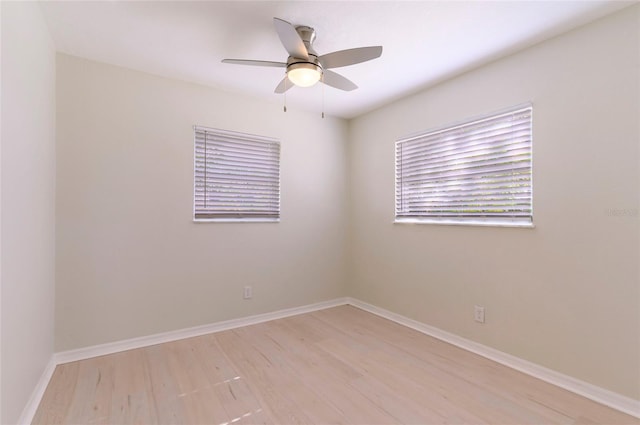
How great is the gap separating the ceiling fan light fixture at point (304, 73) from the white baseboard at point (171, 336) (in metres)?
2.42

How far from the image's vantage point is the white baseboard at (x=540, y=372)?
186 centimetres

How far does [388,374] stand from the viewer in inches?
89.0

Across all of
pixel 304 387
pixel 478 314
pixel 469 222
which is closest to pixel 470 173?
pixel 469 222

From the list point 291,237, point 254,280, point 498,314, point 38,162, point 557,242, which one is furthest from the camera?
point 291,237

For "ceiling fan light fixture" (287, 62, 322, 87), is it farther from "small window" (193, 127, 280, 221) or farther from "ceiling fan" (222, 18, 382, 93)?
"small window" (193, 127, 280, 221)

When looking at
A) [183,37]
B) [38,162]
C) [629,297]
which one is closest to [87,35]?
Result: [183,37]

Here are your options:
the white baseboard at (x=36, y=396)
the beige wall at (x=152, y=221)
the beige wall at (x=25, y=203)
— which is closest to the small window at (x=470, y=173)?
the beige wall at (x=152, y=221)

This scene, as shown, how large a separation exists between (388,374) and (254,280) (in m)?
1.69

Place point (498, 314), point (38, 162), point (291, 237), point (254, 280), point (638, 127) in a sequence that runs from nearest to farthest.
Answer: point (638, 127)
point (38, 162)
point (498, 314)
point (254, 280)
point (291, 237)

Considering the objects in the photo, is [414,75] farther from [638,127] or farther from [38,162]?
[38,162]

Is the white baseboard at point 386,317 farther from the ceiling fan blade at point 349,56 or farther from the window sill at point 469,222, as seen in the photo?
the ceiling fan blade at point 349,56

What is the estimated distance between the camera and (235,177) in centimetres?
326

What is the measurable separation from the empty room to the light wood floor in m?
0.02

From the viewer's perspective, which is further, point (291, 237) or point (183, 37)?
point (291, 237)
